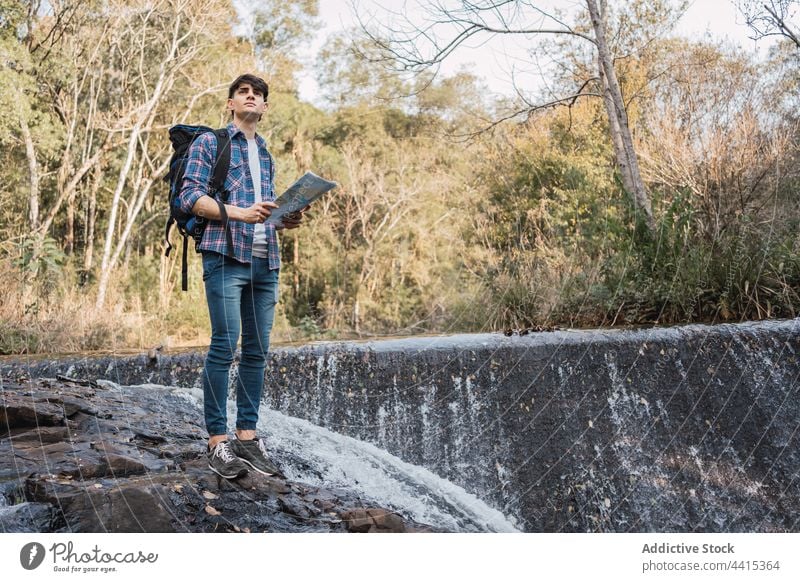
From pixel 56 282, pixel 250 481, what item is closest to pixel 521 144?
pixel 56 282

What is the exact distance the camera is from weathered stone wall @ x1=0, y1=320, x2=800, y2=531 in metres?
3.36

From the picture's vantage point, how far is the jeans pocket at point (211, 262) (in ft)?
7.54

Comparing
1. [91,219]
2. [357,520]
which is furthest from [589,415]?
[91,219]

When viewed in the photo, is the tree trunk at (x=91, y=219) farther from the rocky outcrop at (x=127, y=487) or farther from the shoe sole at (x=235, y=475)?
the shoe sole at (x=235, y=475)

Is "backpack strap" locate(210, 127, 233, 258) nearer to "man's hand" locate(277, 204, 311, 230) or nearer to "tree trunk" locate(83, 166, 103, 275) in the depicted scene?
"man's hand" locate(277, 204, 311, 230)

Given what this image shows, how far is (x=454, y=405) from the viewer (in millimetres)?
3785

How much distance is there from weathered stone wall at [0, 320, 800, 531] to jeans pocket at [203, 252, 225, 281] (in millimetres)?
1709

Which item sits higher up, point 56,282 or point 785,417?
point 56,282

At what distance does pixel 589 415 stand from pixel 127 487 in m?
2.30

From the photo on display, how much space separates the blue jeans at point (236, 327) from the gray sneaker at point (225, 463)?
0.06 metres

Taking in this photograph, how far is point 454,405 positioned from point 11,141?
8911mm

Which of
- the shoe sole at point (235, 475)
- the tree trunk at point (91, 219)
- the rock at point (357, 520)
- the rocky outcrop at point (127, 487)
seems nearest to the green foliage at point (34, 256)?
the tree trunk at point (91, 219)

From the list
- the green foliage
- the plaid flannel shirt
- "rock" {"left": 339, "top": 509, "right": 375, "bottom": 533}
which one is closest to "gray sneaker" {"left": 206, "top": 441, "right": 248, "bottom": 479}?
"rock" {"left": 339, "top": 509, "right": 375, "bottom": 533}

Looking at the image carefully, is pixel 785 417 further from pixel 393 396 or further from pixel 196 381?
pixel 196 381
